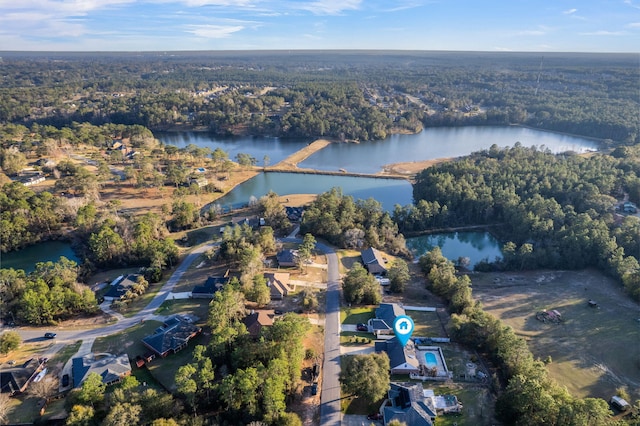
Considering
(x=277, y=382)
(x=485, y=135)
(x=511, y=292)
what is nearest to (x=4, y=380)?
(x=277, y=382)

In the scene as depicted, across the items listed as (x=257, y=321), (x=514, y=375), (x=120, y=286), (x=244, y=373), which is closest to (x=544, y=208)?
(x=514, y=375)

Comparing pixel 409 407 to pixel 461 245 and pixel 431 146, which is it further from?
pixel 431 146

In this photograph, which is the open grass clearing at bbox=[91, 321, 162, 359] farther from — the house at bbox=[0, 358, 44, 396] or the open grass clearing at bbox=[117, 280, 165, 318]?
the house at bbox=[0, 358, 44, 396]

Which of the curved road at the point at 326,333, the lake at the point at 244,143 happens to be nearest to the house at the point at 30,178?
the lake at the point at 244,143

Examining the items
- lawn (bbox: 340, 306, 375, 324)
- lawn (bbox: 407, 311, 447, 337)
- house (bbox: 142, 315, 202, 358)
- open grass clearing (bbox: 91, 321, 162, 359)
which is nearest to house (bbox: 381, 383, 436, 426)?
lawn (bbox: 407, 311, 447, 337)

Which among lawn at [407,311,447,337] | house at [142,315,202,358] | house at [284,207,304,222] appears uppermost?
house at [284,207,304,222]

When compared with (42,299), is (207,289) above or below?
below
